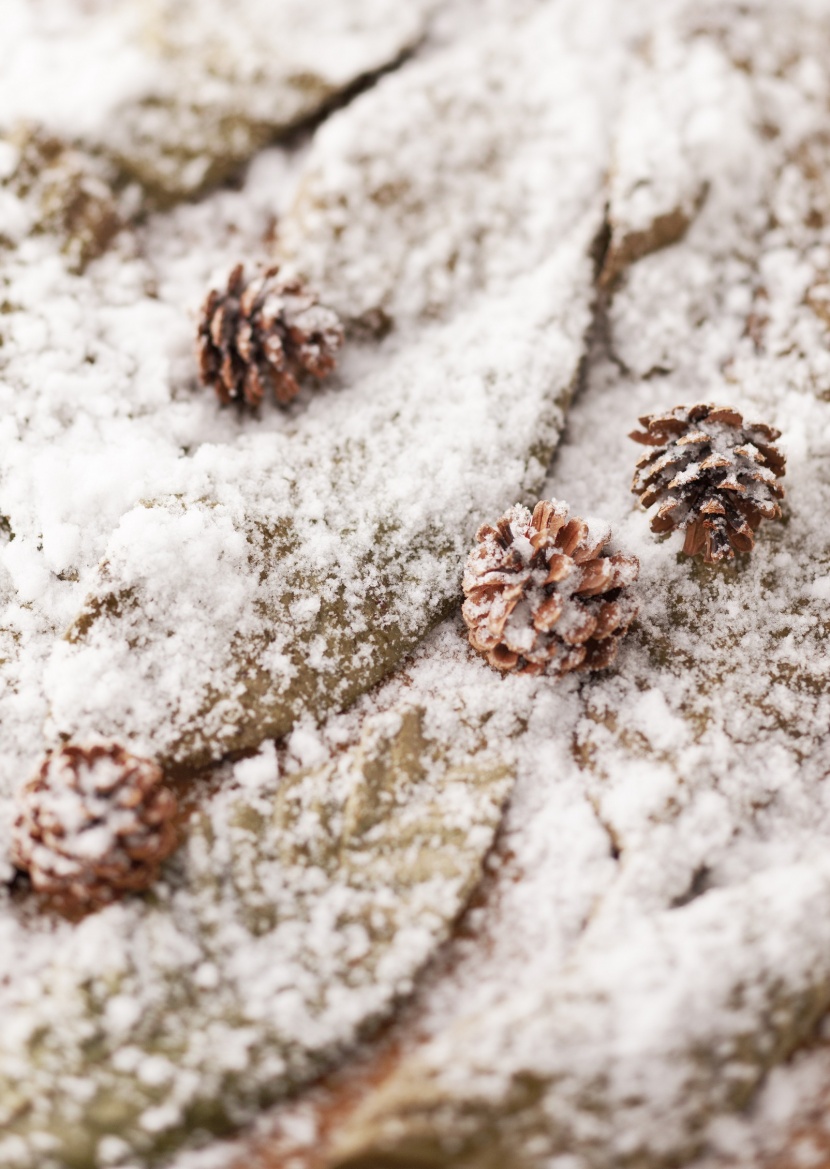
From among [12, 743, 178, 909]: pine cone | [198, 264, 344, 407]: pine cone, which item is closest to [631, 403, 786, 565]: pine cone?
[198, 264, 344, 407]: pine cone

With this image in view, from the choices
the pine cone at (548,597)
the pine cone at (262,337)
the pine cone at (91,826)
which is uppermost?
the pine cone at (262,337)

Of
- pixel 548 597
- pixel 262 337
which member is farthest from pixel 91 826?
pixel 262 337

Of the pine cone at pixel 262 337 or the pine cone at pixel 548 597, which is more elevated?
the pine cone at pixel 262 337

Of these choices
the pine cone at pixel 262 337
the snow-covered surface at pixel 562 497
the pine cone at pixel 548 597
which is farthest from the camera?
the pine cone at pixel 262 337

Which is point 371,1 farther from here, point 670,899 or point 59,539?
point 670,899

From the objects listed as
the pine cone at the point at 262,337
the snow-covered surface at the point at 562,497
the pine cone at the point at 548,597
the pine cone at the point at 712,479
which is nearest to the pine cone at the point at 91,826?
the snow-covered surface at the point at 562,497

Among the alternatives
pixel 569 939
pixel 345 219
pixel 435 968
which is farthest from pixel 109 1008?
pixel 345 219

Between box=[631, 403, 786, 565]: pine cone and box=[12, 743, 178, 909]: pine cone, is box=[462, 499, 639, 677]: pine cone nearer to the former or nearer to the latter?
box=[631, 403, 786, 565]: pine cone

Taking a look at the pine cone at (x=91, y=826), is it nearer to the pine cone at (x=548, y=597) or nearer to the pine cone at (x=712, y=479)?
the pine cone at (x=548, y=597)
